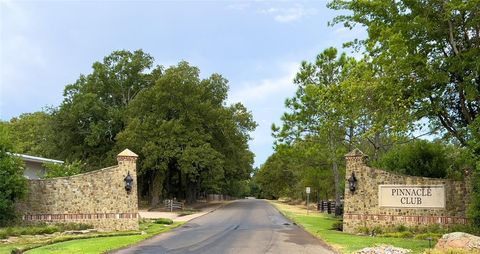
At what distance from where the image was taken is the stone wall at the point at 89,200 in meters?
22.2

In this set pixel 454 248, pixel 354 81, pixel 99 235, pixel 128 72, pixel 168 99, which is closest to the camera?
pixel 454 248

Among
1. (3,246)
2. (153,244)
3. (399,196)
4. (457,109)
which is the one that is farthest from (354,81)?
(3,246)

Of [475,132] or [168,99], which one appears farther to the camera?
[168,99]

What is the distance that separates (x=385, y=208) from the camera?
830 inches

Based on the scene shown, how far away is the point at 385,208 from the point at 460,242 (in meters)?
8.55

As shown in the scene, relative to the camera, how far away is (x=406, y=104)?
1697 centimetres

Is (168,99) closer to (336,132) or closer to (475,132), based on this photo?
(336,132)

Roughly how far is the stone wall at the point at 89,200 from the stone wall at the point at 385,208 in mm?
9959

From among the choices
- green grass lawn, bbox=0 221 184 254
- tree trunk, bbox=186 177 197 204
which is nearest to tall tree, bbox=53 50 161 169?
tree trunk, bbox=186 177 197 204

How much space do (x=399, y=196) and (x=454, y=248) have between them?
8.54 m

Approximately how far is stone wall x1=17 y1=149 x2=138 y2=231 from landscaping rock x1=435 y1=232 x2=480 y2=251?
46.8 ft

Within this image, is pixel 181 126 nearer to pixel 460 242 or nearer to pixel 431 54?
pixel 431 54

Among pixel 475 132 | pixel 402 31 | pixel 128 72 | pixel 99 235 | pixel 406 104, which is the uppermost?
pixel 128 72

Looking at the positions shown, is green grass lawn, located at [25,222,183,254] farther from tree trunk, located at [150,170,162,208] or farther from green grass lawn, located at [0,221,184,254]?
tree trunk, located at [150,170,162,208]
